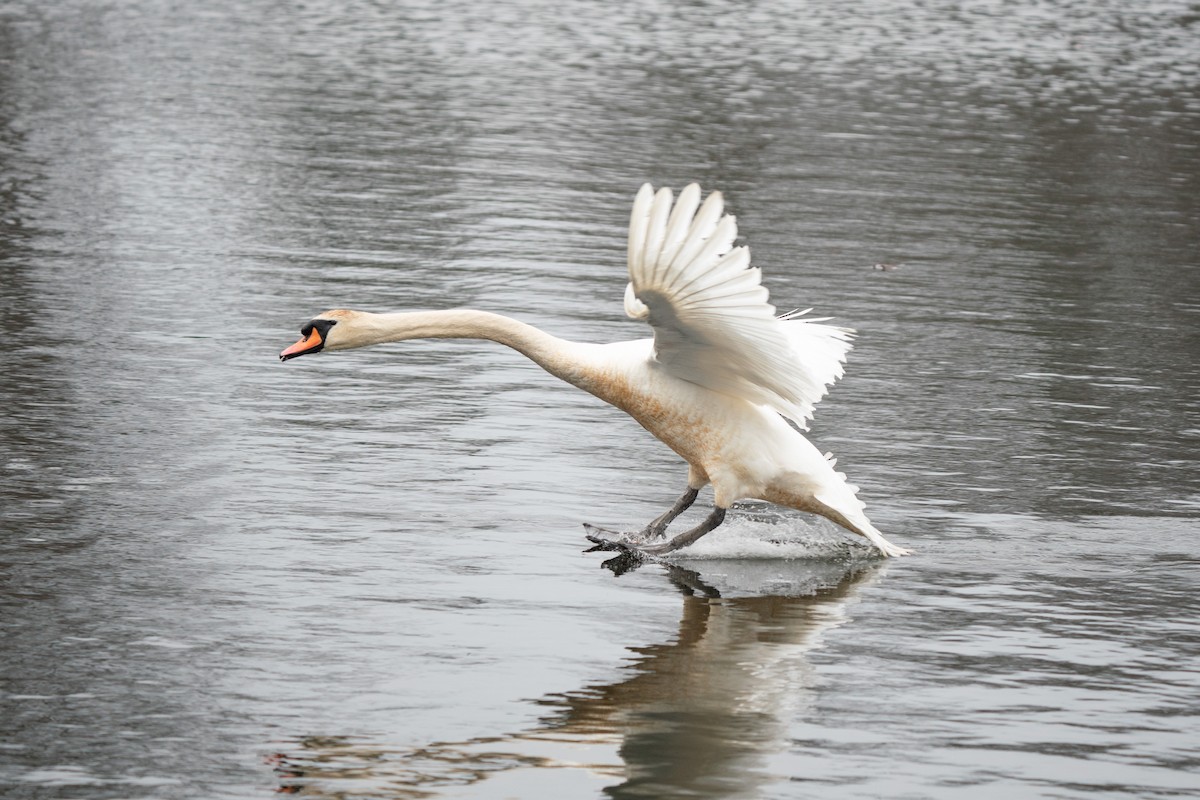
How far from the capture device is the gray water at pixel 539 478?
660 centimetres

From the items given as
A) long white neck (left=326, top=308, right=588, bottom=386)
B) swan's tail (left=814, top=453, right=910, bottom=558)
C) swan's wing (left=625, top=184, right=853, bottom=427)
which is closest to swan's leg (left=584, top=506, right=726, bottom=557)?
swan's tail (left=814, top=453, right=910, bottom=558)

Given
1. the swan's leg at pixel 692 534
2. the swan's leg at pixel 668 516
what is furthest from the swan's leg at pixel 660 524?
the swan's leg at pixel 692 534

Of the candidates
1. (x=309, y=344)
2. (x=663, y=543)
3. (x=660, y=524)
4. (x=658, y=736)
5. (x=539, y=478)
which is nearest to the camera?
(x=658, y=736)

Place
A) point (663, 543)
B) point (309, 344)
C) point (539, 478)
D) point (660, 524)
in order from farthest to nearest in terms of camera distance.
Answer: point (539, 478), point (660, 524), point (663, 543), point (309, 344)

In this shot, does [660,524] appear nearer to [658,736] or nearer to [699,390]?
[699,390]

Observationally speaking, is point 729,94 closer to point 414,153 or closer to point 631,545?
point 414,153

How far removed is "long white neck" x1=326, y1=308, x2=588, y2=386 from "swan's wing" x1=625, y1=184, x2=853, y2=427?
44 cm

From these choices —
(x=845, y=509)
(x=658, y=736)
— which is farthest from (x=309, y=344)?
(x=658, y=736)

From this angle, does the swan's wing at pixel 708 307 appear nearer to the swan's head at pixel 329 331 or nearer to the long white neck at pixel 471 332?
the long white neck at pixel 471 332

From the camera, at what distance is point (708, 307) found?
7.91m

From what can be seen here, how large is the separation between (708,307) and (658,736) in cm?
206

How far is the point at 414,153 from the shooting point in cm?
2050

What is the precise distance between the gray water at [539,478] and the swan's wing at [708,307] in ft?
3.16

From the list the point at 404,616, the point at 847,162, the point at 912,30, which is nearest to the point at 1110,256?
the point at 847,162
